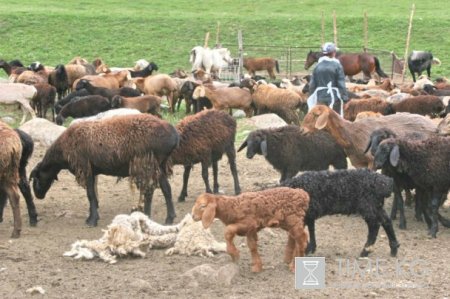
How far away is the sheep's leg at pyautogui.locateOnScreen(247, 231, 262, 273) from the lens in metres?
7.84

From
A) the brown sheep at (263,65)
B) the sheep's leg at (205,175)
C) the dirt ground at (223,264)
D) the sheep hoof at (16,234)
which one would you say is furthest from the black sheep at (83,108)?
the brown sheep at (263,65)

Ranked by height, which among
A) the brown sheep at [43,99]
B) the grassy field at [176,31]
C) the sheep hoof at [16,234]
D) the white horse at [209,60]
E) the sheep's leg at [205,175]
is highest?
the sheep hoof at [16,234]

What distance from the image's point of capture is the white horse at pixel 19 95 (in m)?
19.4

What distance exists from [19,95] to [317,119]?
10.5 metres

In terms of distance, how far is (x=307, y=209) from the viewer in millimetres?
8180

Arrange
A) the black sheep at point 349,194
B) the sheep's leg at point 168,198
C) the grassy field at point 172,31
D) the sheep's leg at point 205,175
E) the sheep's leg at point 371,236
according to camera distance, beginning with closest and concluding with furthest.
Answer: the black sheep at point 349,194 < the sheep's leg at point 371,236 < the sheep's leg at point 168,198 < the sheep's leg at point 205,175 < the grassy field at point 172,31

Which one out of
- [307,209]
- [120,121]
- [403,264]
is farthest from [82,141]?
[403,264]

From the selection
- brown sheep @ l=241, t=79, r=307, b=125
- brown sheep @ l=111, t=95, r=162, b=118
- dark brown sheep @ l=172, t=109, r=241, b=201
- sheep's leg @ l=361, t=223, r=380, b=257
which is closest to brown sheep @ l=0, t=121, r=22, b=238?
dark brown sheep @ l=172, t=109, r=241, b=201

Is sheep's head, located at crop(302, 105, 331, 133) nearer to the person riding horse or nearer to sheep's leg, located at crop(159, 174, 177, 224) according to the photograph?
the person riding horse

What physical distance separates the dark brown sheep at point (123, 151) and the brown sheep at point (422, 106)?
296 inches

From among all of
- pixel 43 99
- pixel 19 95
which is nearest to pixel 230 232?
pixel 19 95

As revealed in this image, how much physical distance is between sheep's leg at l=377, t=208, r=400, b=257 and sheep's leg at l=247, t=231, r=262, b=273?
1422 mm

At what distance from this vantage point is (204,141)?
11.6 metres

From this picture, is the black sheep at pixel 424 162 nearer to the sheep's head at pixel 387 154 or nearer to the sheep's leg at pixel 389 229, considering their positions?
the sheep's head at pixel 387 154
